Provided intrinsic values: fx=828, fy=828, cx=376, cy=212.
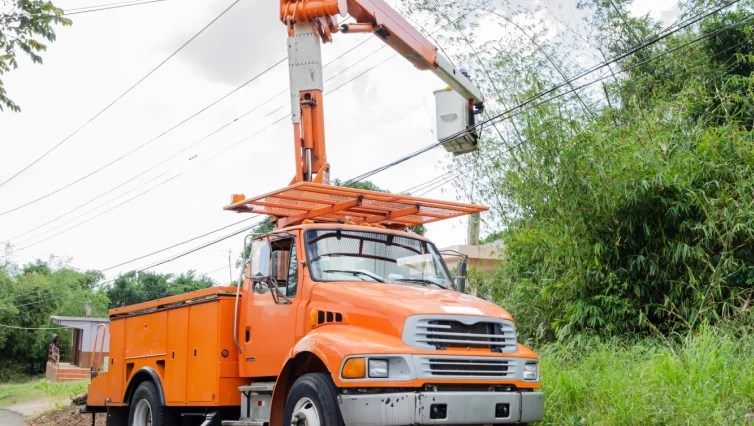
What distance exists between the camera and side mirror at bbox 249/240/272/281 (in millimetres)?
8703

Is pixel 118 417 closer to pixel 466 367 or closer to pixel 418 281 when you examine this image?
pixel 418 281

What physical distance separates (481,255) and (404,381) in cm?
1372

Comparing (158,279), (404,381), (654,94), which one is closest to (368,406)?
(404,381)

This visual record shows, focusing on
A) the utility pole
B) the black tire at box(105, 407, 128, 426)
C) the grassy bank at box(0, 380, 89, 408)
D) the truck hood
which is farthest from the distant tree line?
the truck hood

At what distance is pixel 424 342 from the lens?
7.22m

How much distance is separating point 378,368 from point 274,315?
6.35 ft

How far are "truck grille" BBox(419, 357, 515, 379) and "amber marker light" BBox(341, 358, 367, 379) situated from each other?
19.5 inches

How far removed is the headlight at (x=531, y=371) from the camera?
25.7ft

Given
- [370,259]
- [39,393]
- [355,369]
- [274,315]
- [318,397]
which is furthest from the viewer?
[39,393]

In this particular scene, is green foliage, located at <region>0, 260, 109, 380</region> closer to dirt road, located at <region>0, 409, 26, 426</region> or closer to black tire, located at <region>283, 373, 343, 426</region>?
dirt road, located at <region>0, 409, 26, 426</region>

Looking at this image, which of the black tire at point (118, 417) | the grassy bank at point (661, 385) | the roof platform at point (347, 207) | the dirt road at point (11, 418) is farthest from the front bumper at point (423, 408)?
the dirt road at point (11, 418)

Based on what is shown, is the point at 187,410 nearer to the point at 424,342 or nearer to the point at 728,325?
the point at 424,342

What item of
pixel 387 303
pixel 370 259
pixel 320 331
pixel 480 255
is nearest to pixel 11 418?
pixel 480 255

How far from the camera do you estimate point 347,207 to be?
9039mm
